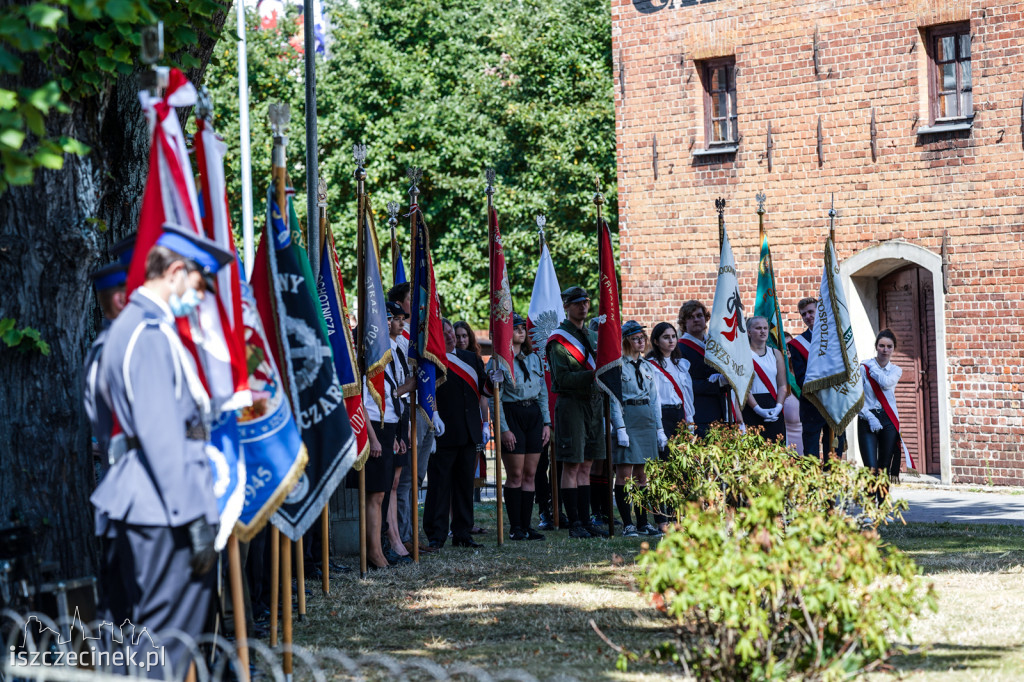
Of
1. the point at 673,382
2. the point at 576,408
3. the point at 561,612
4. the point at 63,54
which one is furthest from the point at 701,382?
the point at 63,54

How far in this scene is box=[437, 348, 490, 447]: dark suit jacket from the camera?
11.4 meters

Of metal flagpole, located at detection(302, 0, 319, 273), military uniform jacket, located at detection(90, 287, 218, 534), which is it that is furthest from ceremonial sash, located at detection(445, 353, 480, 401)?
military uniform jacket, located at detection(90, 287, 218, 534)

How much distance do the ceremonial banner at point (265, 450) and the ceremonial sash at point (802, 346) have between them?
25.8 feet

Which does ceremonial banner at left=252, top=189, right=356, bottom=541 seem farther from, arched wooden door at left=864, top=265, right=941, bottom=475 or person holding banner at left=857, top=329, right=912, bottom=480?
arched wooden door at left=864, top=265, right=941, bottom=475

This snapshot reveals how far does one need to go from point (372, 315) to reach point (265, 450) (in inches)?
150

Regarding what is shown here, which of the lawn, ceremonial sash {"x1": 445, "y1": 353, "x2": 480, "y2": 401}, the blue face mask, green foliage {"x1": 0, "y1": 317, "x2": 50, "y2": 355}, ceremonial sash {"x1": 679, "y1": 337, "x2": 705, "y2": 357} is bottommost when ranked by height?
the lawn

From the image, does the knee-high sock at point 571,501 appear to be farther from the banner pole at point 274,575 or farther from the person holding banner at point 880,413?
the banner pole at point 274,575

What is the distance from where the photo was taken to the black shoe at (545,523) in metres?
12.9

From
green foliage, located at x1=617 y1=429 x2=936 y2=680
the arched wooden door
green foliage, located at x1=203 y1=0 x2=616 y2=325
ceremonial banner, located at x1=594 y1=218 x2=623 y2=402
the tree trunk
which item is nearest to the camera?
green foliage, located at x1=617 y1=429 x2=936 y2=680

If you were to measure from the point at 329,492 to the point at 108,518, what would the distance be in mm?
2253

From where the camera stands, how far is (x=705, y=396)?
12.0 metres

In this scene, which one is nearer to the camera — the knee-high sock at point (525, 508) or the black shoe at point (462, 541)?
the black shoe at point (462, 541)

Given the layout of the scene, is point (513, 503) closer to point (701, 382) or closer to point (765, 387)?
point (701, 382)

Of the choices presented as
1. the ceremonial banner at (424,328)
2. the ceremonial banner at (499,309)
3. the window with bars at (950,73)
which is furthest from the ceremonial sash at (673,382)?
the window with bars at (950,73)
